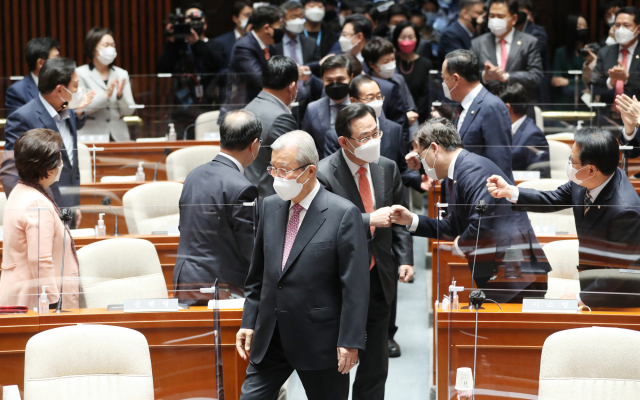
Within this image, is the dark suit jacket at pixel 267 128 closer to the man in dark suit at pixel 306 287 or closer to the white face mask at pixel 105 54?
the man in dark suit at pixel 306 287

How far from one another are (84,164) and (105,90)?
41.5 inches

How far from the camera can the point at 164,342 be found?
105 inches

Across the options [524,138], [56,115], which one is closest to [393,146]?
[524,138]

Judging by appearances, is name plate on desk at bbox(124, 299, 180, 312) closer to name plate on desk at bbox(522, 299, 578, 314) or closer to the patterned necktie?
the patterned necktie

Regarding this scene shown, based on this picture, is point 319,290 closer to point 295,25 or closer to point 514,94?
point 514,94

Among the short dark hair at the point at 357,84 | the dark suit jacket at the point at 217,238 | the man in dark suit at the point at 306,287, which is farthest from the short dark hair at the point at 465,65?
the man in dark suit at the point at 306,287

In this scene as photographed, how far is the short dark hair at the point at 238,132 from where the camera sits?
125 inches

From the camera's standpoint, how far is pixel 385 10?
7.30 meters

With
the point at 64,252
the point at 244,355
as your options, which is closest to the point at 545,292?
the point at 244,355

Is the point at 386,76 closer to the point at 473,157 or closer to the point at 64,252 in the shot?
the point at 473,157

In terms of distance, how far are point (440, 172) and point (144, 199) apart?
70.0 inches

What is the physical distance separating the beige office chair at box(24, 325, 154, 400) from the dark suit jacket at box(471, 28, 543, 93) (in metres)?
3.86

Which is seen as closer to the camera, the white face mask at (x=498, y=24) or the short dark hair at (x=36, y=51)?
the white face mask at (x=498, y=24)

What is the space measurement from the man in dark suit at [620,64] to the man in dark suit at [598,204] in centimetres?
253
